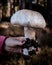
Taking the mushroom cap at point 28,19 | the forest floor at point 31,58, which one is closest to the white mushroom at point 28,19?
the mushroom cap at point 28,19

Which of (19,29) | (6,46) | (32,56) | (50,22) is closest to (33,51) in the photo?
(32,56)

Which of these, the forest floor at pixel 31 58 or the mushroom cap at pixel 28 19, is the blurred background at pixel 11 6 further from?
the forest floor at pixel 31 58

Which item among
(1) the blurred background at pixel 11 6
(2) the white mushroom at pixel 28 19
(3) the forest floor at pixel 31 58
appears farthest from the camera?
(1) the blurred background at pixel 11 6

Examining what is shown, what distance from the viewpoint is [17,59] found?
3.33 feet

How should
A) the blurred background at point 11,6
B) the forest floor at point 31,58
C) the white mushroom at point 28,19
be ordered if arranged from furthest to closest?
1. the blurred background at point 11,6
2. the white mushroom at point 28,19
3. the forest floor at point 31,58

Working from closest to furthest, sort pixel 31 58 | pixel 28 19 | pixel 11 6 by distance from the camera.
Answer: pixel 31 58 → pixel 28 19 → pixel 11 6

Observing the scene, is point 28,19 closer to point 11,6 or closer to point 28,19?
point 28,19

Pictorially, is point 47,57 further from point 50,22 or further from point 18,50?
point 50,22

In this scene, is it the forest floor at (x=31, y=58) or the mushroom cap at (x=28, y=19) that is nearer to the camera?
the forest floor at (x=31, y=58)

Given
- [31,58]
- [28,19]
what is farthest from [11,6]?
[31,58]

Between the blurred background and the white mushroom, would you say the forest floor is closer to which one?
the white mushroom

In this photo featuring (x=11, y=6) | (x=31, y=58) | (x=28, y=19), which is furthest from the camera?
(x=11, y=6)

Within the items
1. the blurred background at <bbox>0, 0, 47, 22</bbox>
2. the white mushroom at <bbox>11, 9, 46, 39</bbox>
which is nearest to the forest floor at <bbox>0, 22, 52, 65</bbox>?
the white mushroom at <bbox>11, 9, 46, 39</bbox>

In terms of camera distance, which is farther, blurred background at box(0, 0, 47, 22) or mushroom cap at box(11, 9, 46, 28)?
blurred background at box(0, 0, 47, 22)
